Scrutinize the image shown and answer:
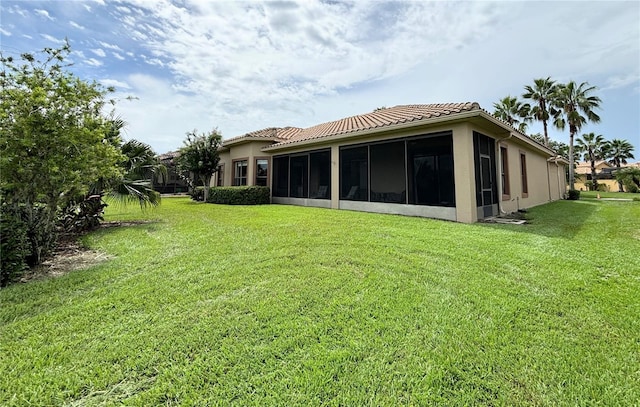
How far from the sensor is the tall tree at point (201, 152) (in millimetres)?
16000

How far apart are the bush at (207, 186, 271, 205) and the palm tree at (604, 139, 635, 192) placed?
57.1m

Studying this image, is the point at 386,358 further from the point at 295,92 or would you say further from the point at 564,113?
the point at 564,113

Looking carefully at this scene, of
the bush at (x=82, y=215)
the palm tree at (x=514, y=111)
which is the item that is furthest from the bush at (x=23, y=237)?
the palm tree at (x=514, y=111)

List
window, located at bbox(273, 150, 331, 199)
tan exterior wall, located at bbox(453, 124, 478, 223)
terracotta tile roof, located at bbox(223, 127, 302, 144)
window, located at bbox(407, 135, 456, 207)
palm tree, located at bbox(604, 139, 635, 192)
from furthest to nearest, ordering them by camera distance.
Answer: palm tree, located at bbox(604, 139, 635, 192)
terracotta tile roof, located at bbox(223, 127, 302, 144)
window, located at bbox(273, 150, 331, 199)
window, located at bbox(407, 135, 456, 207)
tan exterior wall, located at bbox(453, 124, 478, 223)

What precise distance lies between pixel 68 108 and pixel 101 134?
0.65m

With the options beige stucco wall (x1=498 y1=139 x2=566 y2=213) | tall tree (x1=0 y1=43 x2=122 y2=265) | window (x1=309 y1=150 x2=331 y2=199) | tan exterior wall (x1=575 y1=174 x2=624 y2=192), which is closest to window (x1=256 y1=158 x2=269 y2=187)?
window (x1=309 y1=150 x2=331 y2=199)

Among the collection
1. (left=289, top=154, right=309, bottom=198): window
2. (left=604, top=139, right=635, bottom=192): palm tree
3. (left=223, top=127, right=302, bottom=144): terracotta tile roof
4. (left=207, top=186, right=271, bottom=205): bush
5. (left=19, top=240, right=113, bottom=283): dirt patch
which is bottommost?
(left=19, top=240, right=113, bottom=283): dirt patch

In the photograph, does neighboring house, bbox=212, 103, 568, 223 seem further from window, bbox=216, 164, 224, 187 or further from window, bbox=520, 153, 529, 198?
window, bbox=216, 164, 224, 187

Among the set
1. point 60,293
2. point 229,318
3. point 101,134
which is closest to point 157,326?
point 229,318

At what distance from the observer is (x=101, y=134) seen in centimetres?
563

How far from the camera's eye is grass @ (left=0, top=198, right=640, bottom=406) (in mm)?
1963

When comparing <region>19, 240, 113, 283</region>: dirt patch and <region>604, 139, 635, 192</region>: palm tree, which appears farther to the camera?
<region>604, 139, 635, 192</region>: palm tree

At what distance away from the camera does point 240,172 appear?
16875 mm

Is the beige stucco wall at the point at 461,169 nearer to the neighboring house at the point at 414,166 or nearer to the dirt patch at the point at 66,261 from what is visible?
the neighboring house at the point at 414,166
